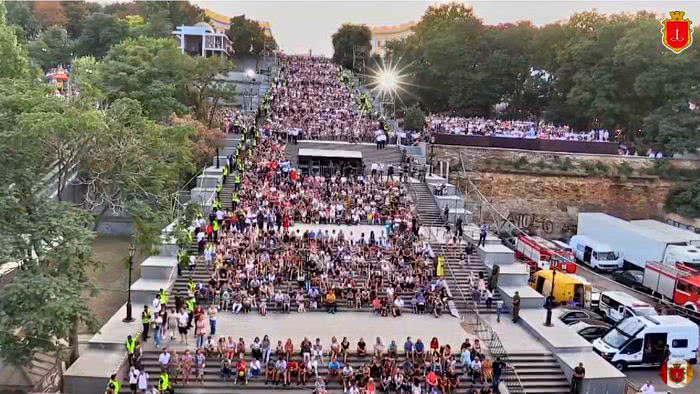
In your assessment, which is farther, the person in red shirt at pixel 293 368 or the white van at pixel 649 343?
the white van at pixel 649 343

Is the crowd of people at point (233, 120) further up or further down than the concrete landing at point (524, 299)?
further up

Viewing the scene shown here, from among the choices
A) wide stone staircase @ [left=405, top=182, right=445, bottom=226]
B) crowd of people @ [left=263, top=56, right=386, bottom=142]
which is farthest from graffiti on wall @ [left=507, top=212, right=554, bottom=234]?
crowd of people @ [left=263, top=56, right=386, bottom=142]

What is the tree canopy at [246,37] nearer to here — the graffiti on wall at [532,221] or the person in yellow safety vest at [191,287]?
the graffiti on wall at [532,221]

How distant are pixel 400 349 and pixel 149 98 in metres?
23.0

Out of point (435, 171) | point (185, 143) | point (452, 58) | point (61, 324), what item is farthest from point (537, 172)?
point (61, 324)

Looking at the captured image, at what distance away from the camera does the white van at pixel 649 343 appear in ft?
65.8

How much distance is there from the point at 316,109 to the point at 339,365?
1305 inches

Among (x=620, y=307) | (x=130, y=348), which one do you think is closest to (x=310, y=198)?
(x=620, y=307)

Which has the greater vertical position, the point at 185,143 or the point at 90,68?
the point at 90,68

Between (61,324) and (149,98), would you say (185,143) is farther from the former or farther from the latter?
(61,324)

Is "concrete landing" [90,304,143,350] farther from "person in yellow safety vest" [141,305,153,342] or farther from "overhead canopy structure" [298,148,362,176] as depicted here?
"overhead canopy structure" [298,148,362,176]

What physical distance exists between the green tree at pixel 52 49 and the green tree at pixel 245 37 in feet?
62.7

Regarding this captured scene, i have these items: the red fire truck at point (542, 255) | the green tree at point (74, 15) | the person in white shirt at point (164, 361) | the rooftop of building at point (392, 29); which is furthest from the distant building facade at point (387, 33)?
the person in white shirt at point (164, 361)

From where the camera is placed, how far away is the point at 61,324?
14.8 m
